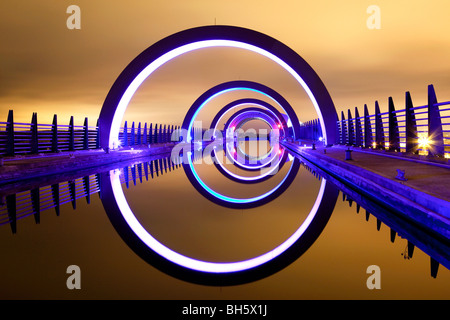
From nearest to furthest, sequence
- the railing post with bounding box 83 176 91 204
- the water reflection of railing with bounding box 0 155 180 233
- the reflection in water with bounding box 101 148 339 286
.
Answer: the reflection in water with bounding box 101 148 339 286, the water reflection of railing with bounding box 0 155 180 233, the railing post with bounding box 83 176 91 204

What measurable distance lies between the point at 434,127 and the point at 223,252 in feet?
25.9

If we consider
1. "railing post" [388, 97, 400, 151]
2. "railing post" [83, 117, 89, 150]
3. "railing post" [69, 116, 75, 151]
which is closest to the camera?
"railing post" [388, 97, 400, 151]

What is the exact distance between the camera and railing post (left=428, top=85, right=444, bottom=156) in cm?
848

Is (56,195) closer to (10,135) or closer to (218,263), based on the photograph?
(218,263)

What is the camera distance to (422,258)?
10.3 ft

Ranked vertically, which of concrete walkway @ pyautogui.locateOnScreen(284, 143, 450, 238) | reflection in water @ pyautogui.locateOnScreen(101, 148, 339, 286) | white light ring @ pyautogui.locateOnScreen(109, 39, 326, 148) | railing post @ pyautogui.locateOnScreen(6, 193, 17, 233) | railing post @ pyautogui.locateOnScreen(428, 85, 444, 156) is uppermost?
white light ring @ pyautogui.locateOnScreen(109, 39, 326, 148)

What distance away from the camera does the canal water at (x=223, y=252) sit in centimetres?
258

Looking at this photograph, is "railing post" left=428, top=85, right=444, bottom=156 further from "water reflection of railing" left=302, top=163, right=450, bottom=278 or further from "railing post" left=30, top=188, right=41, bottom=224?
"railing post" left=30, top=188, right=41, bottom=224

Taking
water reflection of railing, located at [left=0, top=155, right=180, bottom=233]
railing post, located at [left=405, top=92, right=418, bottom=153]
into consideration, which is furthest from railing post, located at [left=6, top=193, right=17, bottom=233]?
railing post, located at [left=405, top=92, right=418, bottom=153]

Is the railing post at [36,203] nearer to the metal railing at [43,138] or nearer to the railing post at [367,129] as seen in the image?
the metal railing at [43,138]

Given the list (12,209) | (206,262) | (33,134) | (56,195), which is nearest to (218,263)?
(206,262)

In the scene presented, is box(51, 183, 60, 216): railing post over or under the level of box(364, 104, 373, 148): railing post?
under

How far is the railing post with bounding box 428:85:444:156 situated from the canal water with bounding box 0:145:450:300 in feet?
14.2
